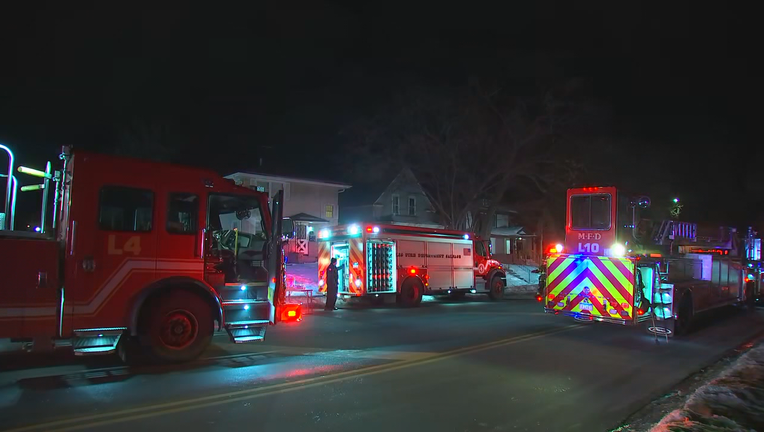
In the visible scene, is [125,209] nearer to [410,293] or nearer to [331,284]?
[331,284]

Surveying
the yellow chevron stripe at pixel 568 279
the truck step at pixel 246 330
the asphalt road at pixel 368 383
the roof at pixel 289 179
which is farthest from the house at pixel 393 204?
the truck step at pixel 246 330

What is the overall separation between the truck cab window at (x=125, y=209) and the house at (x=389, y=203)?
99.3 feet

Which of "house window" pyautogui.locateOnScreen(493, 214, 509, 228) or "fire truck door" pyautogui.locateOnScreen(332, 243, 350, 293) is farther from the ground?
"house window" pyautogui.locateOnScreen(493, 214, 509, 228)

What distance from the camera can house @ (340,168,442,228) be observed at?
38594 mm

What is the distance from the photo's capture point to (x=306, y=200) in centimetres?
3338

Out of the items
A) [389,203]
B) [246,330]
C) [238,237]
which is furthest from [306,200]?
[246,330]

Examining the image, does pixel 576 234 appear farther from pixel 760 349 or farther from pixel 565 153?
pixel 565 153

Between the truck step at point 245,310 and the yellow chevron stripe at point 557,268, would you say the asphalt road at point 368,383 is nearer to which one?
the truck step at point 245,310

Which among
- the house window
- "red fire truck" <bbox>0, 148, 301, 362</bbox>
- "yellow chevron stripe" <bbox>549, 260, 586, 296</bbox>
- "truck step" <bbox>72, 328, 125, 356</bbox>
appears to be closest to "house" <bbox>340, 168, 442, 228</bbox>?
the house window

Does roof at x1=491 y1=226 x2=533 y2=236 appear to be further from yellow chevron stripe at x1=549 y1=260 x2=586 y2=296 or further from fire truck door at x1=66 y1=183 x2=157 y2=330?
fire truck door at x1=66 y1=183 x2=157 y2=330

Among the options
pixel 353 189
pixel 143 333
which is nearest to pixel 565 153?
pixel 353 189

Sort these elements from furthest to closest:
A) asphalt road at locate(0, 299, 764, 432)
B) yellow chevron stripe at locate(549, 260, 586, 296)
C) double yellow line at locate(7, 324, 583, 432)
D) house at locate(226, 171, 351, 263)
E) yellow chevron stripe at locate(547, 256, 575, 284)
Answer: house at locate(226, 171, 351, 263)
yellow chevron stripe at locate(547, 256, 575, 284)
yellow chevron stripe at locate(549, 260, 586, 296)
asphalt road at locate(0, 299, 764, 432)
double yellow line at locate(7, 324, 583, 432)

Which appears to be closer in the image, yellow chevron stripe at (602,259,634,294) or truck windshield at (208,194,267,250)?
truck windshield at (208,194,267,250)

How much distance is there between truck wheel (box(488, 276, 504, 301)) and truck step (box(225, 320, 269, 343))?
13.6m
